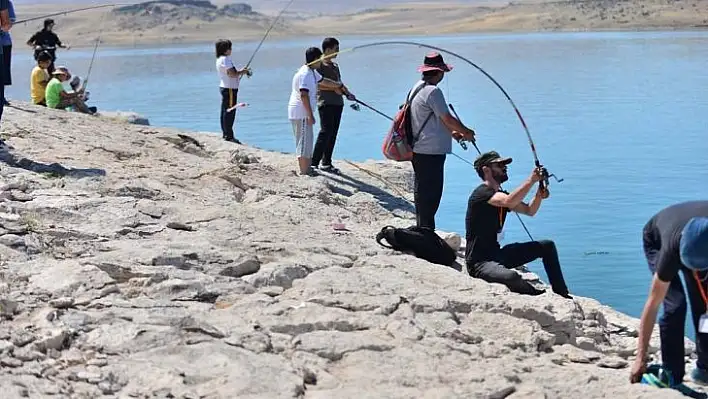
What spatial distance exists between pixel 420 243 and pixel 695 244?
264 centimetres

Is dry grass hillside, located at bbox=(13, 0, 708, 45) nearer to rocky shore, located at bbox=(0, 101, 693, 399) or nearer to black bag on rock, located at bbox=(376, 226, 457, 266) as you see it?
black bag on rock, located at bbox=(376, 226, 457, 266)

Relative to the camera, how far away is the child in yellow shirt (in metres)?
12.6

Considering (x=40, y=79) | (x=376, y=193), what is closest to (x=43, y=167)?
(x=376, y=193)

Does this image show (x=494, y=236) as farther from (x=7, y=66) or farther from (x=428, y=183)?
(x=7, y=66)

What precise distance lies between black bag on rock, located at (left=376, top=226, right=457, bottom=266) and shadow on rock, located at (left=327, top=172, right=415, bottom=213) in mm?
2357

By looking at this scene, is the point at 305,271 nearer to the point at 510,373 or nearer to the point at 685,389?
the point at 510,373

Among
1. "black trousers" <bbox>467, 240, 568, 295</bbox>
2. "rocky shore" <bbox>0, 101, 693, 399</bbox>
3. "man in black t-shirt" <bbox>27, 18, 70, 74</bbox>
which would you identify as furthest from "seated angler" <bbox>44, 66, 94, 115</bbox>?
"black trousers" <bbox>467, 240, 568, 295</bbox>

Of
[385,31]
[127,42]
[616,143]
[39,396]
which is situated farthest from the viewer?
[385,31]

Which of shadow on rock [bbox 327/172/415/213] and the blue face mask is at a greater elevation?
the blue face mask

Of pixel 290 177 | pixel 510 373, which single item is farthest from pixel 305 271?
pixel 290 177

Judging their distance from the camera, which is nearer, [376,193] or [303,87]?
[303,87]

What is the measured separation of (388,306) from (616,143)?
Answer: 1108 cm

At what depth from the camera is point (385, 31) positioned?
85.9 m

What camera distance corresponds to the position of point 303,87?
370 inches
